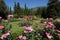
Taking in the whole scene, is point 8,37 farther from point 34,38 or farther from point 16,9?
point 16,9

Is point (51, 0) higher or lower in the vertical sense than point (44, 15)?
higher

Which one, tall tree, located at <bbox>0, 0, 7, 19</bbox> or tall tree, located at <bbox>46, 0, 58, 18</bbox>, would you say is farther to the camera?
tall tree, located at <bbox>46, 0, 58, 18</bbox>

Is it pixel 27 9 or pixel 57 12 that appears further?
pixel 27 9

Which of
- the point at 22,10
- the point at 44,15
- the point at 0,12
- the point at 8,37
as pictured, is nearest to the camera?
the point at 8,37

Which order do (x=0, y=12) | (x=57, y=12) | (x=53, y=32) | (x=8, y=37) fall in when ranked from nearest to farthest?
(x=8, y=37)
(x=53, y=32)
(x=0, y=12)
(x=57, y=12)

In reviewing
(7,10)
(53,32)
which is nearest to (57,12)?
(7,10)

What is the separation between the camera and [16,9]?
48.1 m

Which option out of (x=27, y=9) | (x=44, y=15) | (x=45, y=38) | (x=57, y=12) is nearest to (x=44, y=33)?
(x=45, y=38)

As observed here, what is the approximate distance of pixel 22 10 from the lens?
47.9m

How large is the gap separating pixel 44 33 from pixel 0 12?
92.0 ft

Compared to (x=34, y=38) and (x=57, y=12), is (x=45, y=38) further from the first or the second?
(x=57, y=12)

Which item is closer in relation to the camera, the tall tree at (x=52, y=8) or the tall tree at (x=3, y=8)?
the tall tree at (x=3, y=8)

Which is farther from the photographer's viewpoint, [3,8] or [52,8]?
[52,8]

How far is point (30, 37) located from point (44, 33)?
0.27 meters
